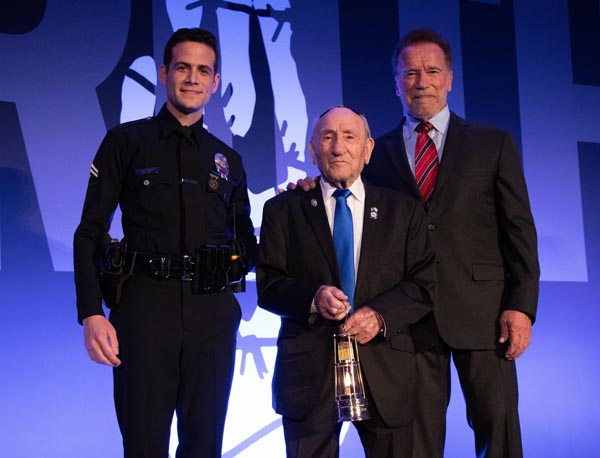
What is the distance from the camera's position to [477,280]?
252 cm

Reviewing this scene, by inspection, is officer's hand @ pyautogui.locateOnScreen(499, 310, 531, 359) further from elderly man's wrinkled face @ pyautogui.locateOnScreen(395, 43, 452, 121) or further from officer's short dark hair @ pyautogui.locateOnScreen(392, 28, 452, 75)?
officer's short dark hair @ pyautogui.locateOnScreen(392, 28, 452, 75)

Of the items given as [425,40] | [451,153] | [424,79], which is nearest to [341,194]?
[451,153]

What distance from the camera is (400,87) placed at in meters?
2.78

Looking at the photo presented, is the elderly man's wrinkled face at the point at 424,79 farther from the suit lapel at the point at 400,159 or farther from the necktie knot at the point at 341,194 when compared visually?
the necktie knot at the point at 341,194

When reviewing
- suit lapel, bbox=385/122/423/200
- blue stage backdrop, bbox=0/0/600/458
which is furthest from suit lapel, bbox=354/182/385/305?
blue stage backdrop, bbox=0/0/600/458

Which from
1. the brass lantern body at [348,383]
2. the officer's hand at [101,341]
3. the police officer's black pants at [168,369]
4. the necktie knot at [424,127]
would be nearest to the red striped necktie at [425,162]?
the necktie knot at [424,127]

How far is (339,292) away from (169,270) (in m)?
0.56

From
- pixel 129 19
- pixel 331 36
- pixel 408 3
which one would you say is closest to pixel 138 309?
pixel 129 19

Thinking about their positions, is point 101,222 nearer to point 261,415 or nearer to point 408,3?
point 261,415

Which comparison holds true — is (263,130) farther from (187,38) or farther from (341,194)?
(341,194)

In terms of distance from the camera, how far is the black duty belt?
2.27m

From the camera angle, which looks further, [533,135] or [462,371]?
[533,135]

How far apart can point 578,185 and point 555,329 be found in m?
0.92

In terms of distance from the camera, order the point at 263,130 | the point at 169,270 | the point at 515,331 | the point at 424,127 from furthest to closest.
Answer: the point at 263,130
the point at 424,127
the point at 515,331
the point at 169,270
